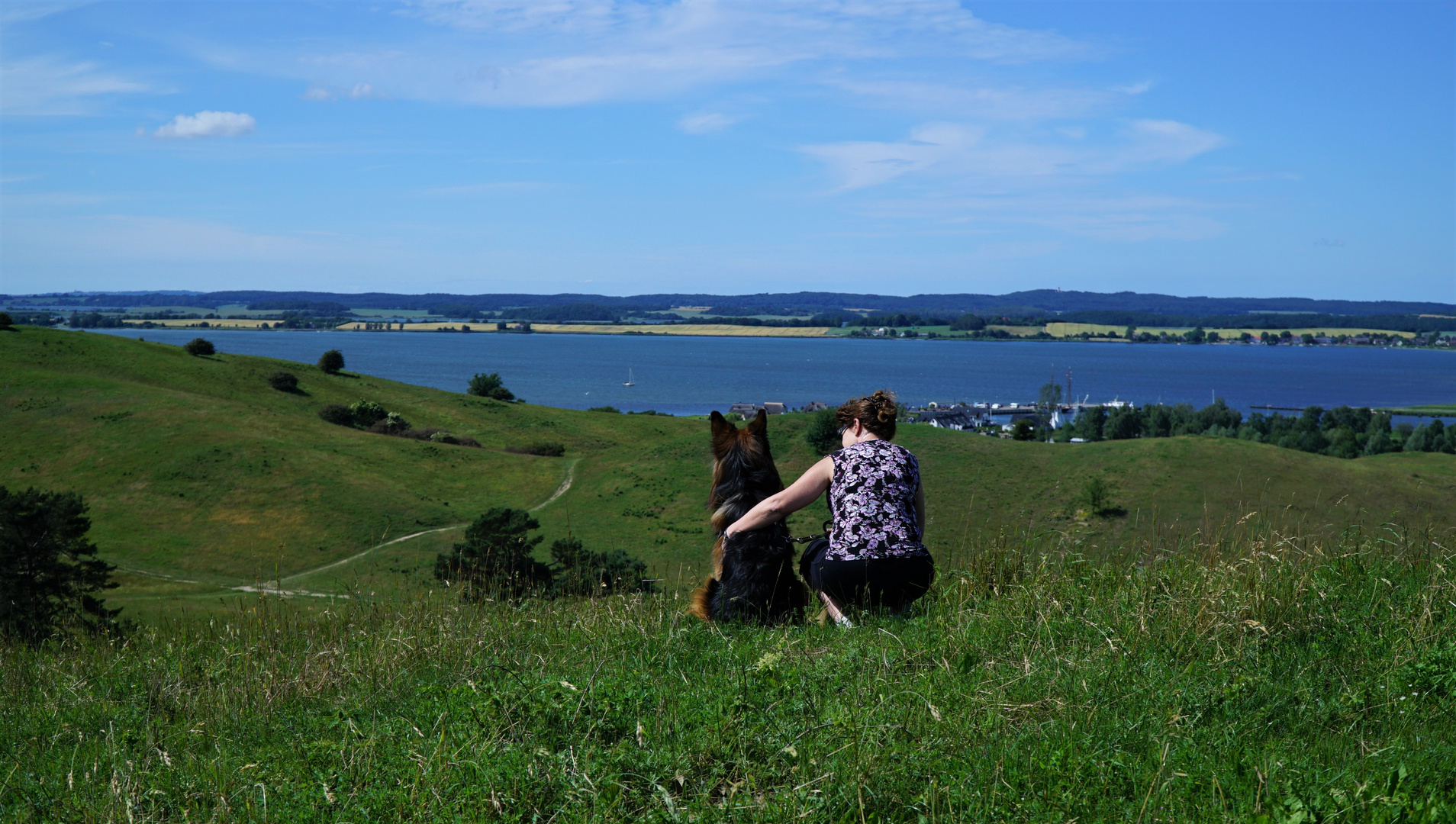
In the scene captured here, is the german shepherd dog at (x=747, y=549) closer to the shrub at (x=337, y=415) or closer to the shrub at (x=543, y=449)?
the shrub at (x=543, y=449)

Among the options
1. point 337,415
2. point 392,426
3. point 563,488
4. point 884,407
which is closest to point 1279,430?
point 563,488

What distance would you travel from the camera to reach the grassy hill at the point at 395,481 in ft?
110

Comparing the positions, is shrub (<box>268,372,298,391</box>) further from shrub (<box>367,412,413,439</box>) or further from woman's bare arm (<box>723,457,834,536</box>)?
woman's bare arm (<box>723,457,834,536</box>)

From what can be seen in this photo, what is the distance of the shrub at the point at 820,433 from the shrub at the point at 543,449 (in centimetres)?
2223

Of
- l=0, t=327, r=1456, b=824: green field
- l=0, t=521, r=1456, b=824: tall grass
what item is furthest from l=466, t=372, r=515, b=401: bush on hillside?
l=0, t=521, r=1456, b=824: tall grass

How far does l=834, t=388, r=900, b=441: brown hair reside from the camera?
5.65 metres

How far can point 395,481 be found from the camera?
46031 mm

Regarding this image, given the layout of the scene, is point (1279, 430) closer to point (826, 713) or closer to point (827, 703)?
point (827, 703)

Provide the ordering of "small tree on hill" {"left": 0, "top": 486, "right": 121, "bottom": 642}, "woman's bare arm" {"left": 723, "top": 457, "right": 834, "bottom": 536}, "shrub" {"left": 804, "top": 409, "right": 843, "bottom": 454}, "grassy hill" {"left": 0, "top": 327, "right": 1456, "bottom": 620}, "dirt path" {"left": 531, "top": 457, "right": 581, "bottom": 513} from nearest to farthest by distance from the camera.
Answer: "woman's bare arm" {"left": 723, "top": 457, "right": 834, "bottom": 536}
"small tree on hill" {"left": 0, "top": 486, "right": 121, "bottom": 642}
"shrub" {"left": 804, "top": 409, "right": 843, "bottom": 454}
"grassy hill" {"left": 0, "top": 327, "right": 1456, "bottom": 620}
"dirt path" {"left": 531, "top": 457, "right": 581, "bottom": 513}

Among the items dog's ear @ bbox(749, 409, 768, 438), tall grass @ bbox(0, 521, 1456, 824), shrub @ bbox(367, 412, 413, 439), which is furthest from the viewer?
shrub @ bbox(367, 412, 413, 439)

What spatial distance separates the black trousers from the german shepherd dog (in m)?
0.26

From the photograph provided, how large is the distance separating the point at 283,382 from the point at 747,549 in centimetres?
6860

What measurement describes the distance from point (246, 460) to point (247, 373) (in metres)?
25.3

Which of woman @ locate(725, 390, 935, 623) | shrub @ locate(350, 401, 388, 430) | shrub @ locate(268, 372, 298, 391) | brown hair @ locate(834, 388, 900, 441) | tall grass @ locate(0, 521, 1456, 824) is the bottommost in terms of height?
shrub @ locate(350, 401, 388, 430)
